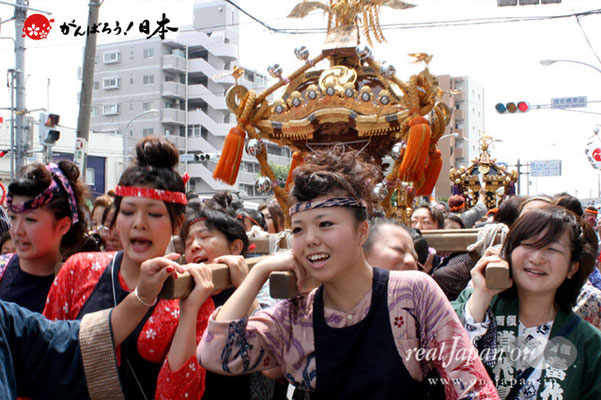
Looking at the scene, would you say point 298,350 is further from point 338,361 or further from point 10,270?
point 10,270

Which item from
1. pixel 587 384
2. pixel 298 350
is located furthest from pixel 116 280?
pixel 587 384

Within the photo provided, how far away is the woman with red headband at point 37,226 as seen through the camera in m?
2.51

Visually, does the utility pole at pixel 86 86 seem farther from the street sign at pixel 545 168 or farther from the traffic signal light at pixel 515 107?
the street sign at pixel 545 168

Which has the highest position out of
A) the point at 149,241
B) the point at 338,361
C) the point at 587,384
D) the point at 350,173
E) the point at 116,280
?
the point at 350,173

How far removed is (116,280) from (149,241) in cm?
21

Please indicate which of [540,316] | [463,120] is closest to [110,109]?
[463,120]

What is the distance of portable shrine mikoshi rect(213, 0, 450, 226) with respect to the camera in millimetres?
6535

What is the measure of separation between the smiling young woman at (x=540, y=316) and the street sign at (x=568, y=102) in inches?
622

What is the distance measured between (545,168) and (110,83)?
32541mm

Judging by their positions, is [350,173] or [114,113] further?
[114,113]

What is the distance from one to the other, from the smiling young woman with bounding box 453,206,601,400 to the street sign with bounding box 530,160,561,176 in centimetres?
3750

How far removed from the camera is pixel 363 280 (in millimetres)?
1846

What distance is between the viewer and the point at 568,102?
642 inches

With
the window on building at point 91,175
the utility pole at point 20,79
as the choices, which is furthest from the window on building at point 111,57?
the utility pole at point 20,79
